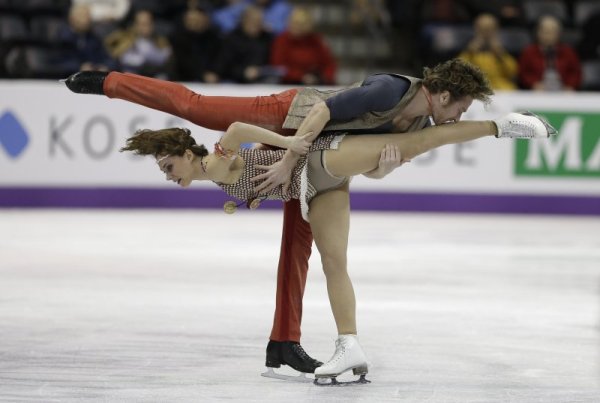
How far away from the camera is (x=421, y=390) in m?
4.44

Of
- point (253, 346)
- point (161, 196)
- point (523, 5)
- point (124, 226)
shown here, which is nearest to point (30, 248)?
point (124, 226)

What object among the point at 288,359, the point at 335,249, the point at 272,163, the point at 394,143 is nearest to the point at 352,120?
the point at 394,143

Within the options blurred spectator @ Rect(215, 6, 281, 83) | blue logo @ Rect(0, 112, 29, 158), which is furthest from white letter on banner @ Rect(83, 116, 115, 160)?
blurred spectator @ Rect(215, 6, 281, 83)

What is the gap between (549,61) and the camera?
1137 cm

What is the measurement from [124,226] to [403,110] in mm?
5484

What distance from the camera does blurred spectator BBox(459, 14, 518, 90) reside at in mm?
11305

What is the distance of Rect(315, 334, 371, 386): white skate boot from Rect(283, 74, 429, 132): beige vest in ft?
2.64

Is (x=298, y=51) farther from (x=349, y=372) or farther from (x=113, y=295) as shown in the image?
(x=349, y=372)

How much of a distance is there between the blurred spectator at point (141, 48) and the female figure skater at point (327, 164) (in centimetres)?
662

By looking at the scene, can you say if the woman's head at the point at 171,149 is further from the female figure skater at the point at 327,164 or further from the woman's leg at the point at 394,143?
the woman's leg at the point at 394,143

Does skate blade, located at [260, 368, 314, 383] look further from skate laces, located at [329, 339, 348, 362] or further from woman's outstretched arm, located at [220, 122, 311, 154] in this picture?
woman's outstretched arm, located at [220, 122, 311, 154]

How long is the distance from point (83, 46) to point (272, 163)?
6933mm

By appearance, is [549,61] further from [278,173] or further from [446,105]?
[278,173]

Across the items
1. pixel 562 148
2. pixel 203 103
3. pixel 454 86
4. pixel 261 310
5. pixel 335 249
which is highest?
pixel 454 86
